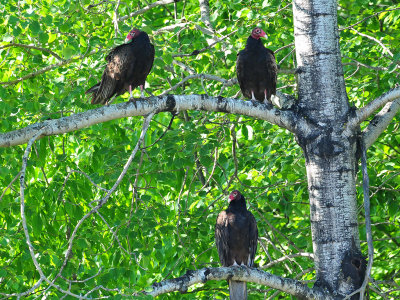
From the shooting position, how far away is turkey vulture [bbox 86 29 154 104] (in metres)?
4.93

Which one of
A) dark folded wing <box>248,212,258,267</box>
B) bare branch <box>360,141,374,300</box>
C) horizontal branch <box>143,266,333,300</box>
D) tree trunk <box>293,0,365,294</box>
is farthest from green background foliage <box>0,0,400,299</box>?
bare branch <box>360,141,374,300</box>

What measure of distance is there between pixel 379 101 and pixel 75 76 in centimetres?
273

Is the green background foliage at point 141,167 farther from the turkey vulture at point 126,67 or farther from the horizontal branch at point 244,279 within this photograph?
the horizontal branch at point 244,279

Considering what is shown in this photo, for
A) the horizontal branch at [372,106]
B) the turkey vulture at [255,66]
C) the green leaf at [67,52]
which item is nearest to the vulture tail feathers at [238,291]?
the horizontal branch at [372,106]

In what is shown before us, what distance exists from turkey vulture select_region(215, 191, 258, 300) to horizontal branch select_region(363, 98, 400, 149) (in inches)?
64.9

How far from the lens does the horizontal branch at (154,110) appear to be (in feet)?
11.4

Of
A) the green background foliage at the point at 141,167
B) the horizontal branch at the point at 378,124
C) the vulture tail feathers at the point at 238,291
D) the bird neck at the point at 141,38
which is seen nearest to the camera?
the horizontal branch at the point at 378,124

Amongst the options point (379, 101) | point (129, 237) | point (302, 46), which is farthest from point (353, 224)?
point (129, 237)

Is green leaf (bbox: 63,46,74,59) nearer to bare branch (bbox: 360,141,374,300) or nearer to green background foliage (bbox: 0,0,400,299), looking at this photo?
green background foliage (bbox: 0,0,400,299)

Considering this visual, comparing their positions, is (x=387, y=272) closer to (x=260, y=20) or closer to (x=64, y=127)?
(x=260, y=20)

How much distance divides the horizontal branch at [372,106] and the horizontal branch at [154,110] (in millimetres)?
272

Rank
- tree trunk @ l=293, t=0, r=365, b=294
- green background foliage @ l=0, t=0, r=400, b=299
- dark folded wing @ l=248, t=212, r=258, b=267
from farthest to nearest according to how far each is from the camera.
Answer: dark folded wing @ l=248, t=212, r=258, b=267
green background foliage @ l=0, t=0, r=400, b=299
tree trunk @ l=293, t=0, r=365, b=294

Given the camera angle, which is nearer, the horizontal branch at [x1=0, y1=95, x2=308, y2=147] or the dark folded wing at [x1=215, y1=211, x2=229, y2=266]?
the horizontal branch at [x1=0, y1=95, x2=308, y2=147]

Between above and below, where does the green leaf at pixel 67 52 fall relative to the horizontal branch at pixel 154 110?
above
